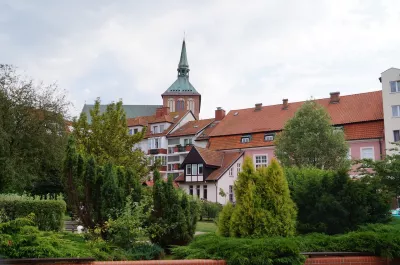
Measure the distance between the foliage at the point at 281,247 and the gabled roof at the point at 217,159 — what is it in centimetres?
4020

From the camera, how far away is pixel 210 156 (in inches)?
2089

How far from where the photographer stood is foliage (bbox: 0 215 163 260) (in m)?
9.48

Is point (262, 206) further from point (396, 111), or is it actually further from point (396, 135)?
point (396, 111)

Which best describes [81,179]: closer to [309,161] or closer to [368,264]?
[368,264]

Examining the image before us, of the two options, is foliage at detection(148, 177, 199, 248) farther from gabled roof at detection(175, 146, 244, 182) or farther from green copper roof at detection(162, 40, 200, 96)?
green copper roof at detection(162, 40, 200, 96)

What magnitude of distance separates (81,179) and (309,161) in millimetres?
24897

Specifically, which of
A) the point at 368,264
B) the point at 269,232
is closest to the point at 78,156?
the point at 269,232

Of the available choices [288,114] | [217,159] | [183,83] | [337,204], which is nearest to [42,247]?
[337,204]

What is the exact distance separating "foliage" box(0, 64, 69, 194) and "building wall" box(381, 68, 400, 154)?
102 ft

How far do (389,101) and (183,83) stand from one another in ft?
270

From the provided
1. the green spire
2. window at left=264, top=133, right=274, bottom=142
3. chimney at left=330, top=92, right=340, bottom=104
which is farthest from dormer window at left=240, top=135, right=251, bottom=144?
the green spire

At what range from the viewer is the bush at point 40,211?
16.4 meters

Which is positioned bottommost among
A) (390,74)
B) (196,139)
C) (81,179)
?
(81,179)

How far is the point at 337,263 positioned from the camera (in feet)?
32.3
